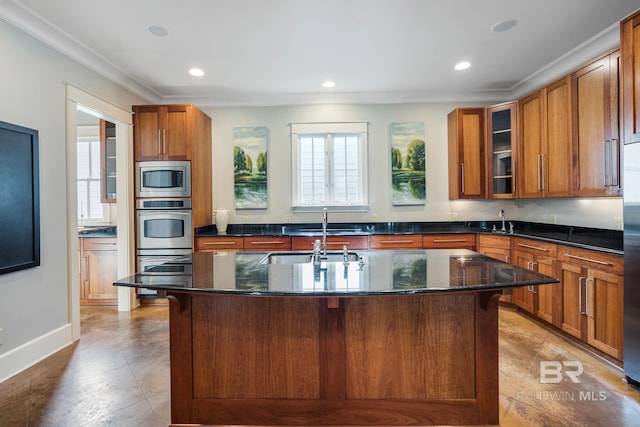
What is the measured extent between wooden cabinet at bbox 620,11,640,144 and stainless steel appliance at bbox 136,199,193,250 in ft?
13.8

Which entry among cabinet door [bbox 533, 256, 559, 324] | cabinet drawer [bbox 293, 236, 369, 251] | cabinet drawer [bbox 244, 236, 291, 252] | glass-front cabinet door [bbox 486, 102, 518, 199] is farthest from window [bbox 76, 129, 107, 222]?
cabinet door [bbox 533, 256, 559, 324]

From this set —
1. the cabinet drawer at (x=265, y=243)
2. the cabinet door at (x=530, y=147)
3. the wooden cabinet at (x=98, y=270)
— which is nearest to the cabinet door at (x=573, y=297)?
the cabinet door at (x=530, y=147)

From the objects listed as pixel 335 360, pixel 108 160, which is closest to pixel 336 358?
pixel 335 360

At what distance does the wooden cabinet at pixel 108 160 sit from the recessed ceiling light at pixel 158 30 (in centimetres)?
203

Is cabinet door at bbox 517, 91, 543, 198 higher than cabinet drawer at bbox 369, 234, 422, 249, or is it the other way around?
cabinet door at bbox 517, 91, 543, 198

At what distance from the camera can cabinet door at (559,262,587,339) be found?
276 cm

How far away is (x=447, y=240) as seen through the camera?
13.2 ft

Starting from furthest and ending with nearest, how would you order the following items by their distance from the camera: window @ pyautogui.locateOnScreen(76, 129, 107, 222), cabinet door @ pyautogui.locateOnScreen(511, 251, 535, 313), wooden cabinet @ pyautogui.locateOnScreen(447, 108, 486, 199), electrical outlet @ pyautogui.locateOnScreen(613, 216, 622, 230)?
window @ pyautogui.locateOnScreen(76, 129, 107, 222), wooden cabinet @ pyautogui.locateOnScreen(447, 108, 486, 199), cabinet door @ pyautogui.locateOnScreen(511, 251, 535, 313), electrical outlet @ pyautogui.locateOnScreen(613, 216, 622, 230)

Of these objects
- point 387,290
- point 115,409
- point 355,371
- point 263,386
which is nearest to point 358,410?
point 355,371

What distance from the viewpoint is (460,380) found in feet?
5.79

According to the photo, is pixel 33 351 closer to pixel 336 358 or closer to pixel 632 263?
pixel 336 358

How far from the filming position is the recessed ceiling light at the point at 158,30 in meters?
2.78

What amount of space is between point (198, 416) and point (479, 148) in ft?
13.7

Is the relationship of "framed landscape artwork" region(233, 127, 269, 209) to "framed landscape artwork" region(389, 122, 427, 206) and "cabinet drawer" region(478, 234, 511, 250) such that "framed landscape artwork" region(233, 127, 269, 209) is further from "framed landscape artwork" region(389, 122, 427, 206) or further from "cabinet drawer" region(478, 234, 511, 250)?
"cabinet drawer" region(478, 234, 511, 250)
